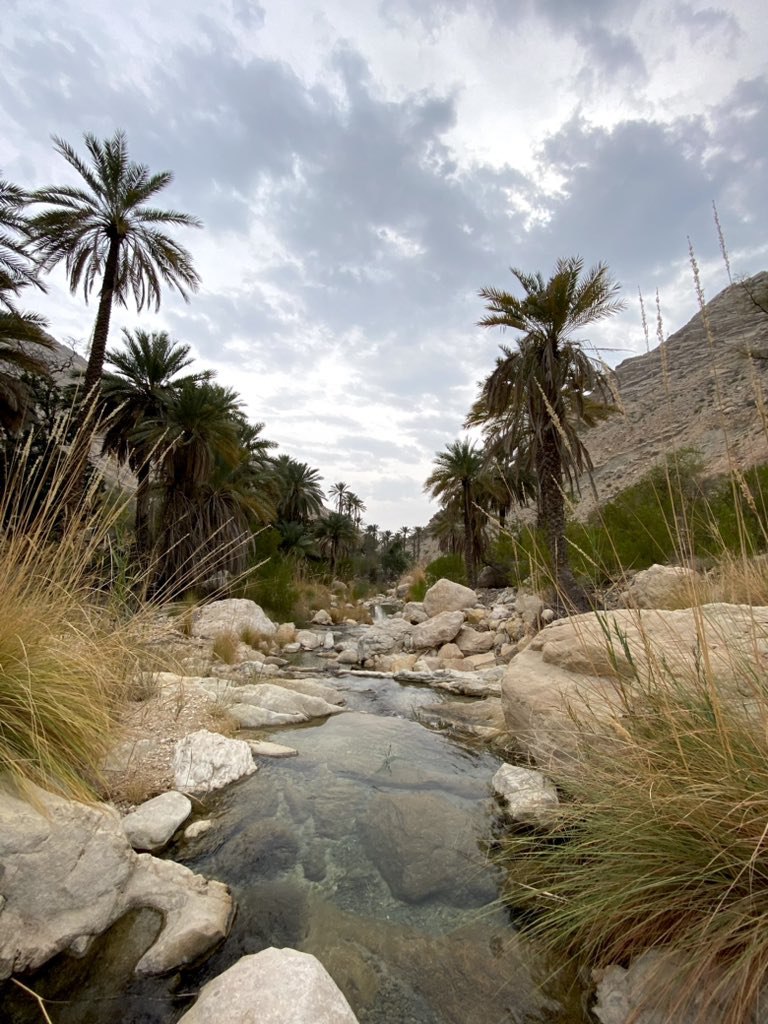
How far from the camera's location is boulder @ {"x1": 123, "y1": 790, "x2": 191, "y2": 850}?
8.82 ft

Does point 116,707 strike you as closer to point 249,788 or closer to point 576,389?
point 249,788

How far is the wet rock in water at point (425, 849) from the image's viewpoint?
2486 millimetres

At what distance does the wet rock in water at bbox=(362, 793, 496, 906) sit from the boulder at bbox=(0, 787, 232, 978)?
0.91 meters

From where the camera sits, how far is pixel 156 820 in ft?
9.20

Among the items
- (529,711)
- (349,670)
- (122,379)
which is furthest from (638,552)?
(122,379)

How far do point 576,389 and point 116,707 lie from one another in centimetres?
1127

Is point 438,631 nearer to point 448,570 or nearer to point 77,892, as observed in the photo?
point 77,892

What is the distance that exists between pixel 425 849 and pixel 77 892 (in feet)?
5.79

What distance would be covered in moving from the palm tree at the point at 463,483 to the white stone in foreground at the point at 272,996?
21883 mm

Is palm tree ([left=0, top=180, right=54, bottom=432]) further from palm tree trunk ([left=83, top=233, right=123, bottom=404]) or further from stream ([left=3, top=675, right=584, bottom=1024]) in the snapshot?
stream ([left=3, top=675, right=584, bottom=1024])

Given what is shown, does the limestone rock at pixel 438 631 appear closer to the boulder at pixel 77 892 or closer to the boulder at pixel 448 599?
the boulder at pixel 448 599

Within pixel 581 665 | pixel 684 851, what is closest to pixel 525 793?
pixel 581 665

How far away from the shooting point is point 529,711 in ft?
12.2

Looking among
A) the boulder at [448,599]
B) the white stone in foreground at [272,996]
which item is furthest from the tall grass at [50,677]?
the boulder at [448,599]
